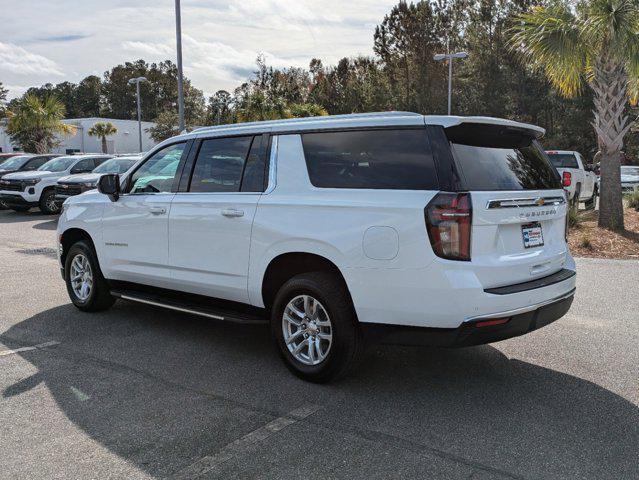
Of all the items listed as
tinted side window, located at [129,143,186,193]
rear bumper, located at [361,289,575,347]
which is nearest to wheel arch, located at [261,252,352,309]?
rear bumper, located at [361,289,575,347]

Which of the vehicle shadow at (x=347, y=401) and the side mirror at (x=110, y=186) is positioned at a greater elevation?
the side mirror at (x=110, y=186)

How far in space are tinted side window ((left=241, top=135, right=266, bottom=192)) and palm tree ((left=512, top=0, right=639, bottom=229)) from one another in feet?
30.6

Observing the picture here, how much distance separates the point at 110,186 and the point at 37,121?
3121 centimetres

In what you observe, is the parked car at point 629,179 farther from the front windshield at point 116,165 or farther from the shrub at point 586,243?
the front windshield at point 116,165

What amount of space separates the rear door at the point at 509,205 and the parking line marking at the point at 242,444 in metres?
1.46

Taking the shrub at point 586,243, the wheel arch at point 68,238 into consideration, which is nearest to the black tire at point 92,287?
the wheel arch at point 68,238

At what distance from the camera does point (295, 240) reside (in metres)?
4.45

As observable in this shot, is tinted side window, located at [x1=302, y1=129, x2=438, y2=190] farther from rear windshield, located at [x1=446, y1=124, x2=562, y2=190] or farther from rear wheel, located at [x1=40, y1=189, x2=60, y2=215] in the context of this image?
rear wheel, located at [x1=40, y1=189, x2=60, y2=215]

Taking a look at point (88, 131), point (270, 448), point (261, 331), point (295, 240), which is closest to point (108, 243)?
point (261, 331)

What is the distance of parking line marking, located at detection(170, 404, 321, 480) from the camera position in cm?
322

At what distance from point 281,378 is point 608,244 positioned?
866 cm

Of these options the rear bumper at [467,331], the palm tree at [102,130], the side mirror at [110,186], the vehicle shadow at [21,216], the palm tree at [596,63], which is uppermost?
the palm tree at [102,130]

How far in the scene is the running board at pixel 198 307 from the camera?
4859 millimetres

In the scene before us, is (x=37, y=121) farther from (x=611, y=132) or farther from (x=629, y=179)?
(x=611, y=132)
